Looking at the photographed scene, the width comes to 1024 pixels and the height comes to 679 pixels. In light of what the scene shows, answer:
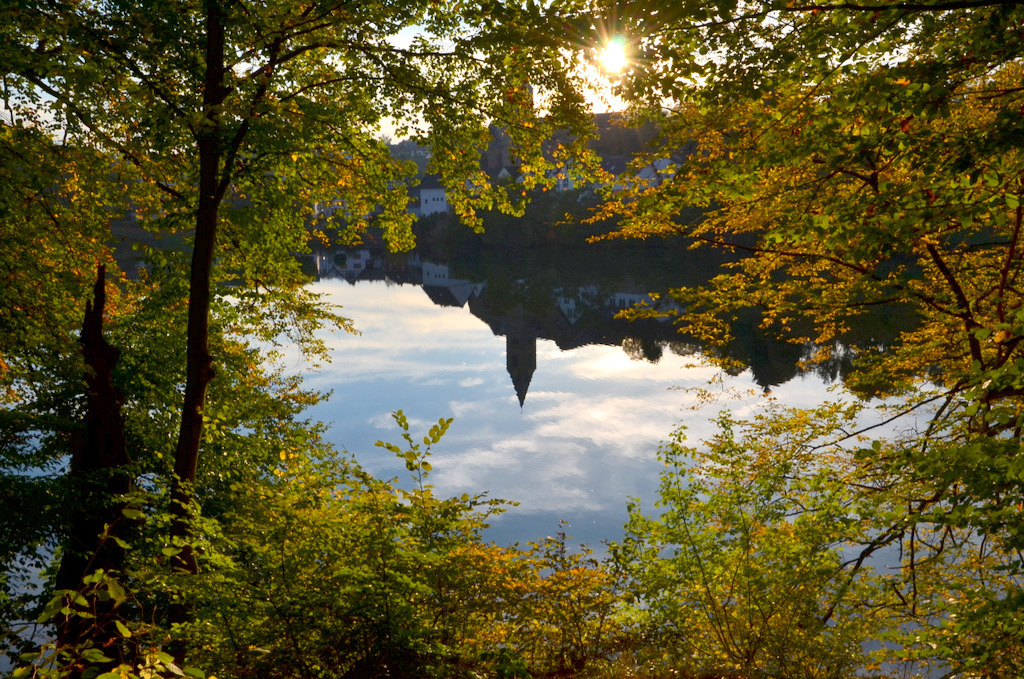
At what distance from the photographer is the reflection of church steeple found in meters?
35.5

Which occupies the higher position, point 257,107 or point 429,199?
point 429,199

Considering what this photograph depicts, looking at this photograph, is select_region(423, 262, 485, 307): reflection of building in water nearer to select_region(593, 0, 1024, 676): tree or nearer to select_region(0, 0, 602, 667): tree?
select_region(0, 0, 602, 667): tree

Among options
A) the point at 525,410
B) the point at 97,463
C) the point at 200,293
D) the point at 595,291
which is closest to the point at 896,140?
the point at 200,293

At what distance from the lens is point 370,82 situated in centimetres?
854

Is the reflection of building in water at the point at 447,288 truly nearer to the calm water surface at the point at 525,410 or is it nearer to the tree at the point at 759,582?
the calm water surface at the point at 525,410

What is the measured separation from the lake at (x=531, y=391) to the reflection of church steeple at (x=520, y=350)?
0.45ft

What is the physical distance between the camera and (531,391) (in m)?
35.9

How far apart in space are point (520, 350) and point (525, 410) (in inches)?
417

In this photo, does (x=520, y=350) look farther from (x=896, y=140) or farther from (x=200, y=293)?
(x=896, y=140)

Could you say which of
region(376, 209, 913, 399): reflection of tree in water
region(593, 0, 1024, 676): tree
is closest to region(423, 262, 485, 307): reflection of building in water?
region(376, 209, 913, 399): reflection of tree in water

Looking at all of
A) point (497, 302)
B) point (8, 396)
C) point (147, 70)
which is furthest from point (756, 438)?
point (497, 302)

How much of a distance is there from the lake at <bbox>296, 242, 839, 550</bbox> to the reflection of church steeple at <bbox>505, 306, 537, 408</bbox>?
137 mm

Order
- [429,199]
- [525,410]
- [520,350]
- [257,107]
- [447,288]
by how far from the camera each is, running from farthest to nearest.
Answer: [429,199] < [447,288] < [520,350] < [525,410] < [257,107]

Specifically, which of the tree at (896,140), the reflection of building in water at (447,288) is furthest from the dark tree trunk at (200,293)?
the reflection of building in water at (447,288)
